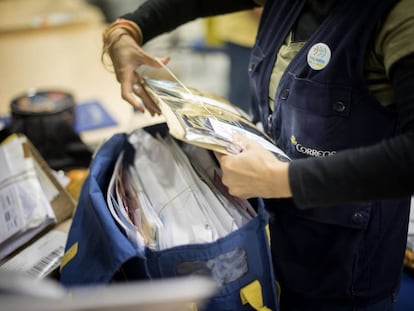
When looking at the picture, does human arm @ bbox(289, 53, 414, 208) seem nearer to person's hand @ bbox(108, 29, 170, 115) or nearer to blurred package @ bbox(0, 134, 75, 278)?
person's hand @ bbox(108, 29, 170, 115)

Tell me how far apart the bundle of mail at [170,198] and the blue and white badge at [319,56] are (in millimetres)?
225

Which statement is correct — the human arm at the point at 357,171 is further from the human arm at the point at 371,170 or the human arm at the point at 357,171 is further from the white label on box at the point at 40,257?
the white label on box at the point at 40,257

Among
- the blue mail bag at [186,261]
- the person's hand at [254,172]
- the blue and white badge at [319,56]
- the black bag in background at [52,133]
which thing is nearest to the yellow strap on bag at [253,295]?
the blue mail bag at [186,261]

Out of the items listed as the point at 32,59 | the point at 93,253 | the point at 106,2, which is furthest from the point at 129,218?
the point at 106,2

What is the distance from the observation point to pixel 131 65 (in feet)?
2.96

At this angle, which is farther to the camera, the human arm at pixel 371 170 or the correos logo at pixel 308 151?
the correos logo at pixel 308 151

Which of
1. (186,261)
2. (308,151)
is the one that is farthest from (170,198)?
(308,151)

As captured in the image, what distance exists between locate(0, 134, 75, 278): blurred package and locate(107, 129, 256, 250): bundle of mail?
9.4 inches

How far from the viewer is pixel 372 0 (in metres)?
0.58

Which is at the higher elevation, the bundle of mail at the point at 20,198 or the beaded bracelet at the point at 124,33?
the beaded bracelet at the point at 124,33

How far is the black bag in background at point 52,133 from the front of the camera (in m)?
1.27

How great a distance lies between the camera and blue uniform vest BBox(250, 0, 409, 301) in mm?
613

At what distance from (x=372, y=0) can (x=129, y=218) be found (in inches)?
17.6

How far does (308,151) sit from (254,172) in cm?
13
